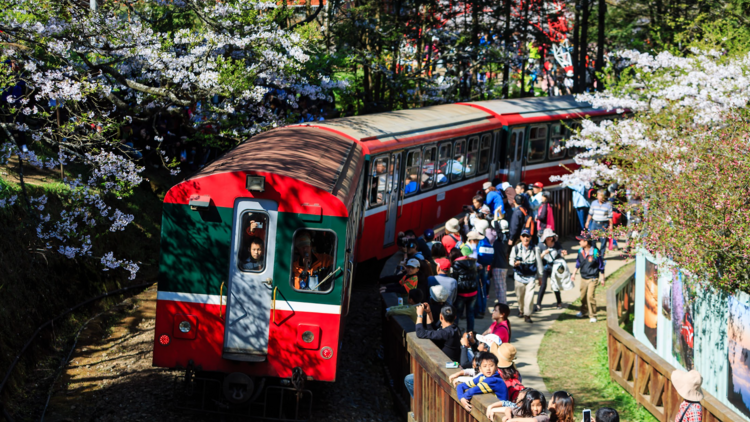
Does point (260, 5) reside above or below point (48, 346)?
above

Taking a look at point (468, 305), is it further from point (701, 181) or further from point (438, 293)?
point (701, 181)

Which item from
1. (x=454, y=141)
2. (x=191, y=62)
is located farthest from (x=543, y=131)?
(x=191, y=62)

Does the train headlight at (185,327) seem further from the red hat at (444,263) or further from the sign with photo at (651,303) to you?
the sign with photo at (651,303)

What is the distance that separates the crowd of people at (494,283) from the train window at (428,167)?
1430 millimetres

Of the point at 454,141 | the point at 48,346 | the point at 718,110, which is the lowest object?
the point at 48,346

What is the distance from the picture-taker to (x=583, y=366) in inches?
469

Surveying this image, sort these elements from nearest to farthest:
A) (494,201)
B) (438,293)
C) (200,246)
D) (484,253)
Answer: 1. (200,246)
2. (438,293)
3. (484,253)
4. (494,201)

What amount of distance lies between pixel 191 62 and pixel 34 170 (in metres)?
4.29

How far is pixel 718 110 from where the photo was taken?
14.5m

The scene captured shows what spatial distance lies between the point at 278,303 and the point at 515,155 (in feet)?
42.5

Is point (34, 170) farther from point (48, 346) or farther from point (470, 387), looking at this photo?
point (470, 387)

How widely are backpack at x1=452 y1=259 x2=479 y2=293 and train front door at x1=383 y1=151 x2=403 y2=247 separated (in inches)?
151

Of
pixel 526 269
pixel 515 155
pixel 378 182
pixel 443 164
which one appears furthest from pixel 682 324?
pixel 515 155

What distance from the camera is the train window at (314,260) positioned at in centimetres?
859
